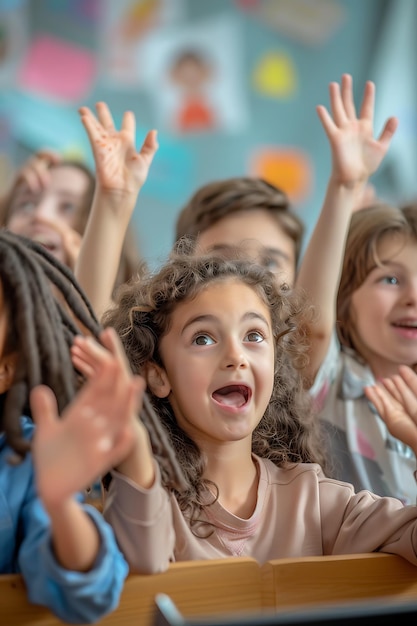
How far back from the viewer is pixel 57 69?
9.80 feet

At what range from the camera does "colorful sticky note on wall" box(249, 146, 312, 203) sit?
3.20 m

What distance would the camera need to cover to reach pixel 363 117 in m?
1.43

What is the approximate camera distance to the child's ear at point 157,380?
106 centimetres

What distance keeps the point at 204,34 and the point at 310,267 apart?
204 cm

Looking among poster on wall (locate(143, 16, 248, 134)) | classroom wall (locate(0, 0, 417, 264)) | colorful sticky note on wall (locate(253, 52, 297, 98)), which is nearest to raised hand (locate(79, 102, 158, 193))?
classroom wall (locate(0, 0, 417, 264))

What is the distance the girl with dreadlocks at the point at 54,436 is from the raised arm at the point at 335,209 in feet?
1.65

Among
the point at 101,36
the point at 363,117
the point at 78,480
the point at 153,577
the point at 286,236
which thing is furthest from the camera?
the point at 101,36

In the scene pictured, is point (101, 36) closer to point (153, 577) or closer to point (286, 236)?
point (286, 236)

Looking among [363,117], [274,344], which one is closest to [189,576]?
[274,344]

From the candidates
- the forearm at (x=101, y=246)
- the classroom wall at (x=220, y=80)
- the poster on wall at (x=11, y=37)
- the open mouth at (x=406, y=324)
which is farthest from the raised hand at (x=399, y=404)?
the poster on wall at (x=11, y=37)

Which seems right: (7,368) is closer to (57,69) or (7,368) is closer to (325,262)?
(325,262)

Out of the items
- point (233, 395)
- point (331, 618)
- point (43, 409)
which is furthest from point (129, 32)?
point (331, 618)

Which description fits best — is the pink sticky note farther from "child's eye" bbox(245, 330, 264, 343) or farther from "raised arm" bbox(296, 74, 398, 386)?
"child's eye" bbox(245, 330, 264, 343)

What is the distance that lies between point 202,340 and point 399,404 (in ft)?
0.84
